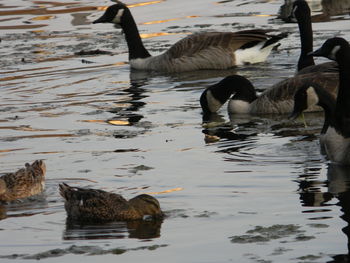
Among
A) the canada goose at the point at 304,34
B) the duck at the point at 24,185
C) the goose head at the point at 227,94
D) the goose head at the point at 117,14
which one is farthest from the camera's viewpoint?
the goose head at the point at 117,14

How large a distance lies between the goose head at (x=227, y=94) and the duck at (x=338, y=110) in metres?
3.03

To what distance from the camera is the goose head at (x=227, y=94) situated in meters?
15.6

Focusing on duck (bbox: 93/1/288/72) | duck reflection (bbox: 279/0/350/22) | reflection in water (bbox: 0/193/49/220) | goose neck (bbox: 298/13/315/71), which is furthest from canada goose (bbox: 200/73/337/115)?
duck reflection (bbox: 279/0/350/22)

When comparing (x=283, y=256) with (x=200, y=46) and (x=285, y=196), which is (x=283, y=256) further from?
(x=200, y=46)

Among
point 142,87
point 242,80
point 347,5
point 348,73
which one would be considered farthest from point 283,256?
point 347,5

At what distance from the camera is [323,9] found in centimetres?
2483

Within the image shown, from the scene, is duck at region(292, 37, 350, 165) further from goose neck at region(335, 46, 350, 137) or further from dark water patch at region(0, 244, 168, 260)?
dark water patch at region(0, 244, 168, 260)

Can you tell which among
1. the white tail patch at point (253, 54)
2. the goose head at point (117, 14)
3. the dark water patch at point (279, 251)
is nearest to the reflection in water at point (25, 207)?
the dark water patch at point (279, 251)

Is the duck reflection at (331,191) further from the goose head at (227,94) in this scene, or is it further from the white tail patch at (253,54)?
the white tail patch at (253,54)

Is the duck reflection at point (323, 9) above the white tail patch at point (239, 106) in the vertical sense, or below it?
above

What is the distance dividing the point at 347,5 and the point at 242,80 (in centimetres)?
1023

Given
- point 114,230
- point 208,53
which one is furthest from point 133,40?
point 114,230

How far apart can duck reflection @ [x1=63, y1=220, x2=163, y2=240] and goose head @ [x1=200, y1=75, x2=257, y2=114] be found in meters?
6.27

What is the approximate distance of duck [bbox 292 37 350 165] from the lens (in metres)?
11.4
